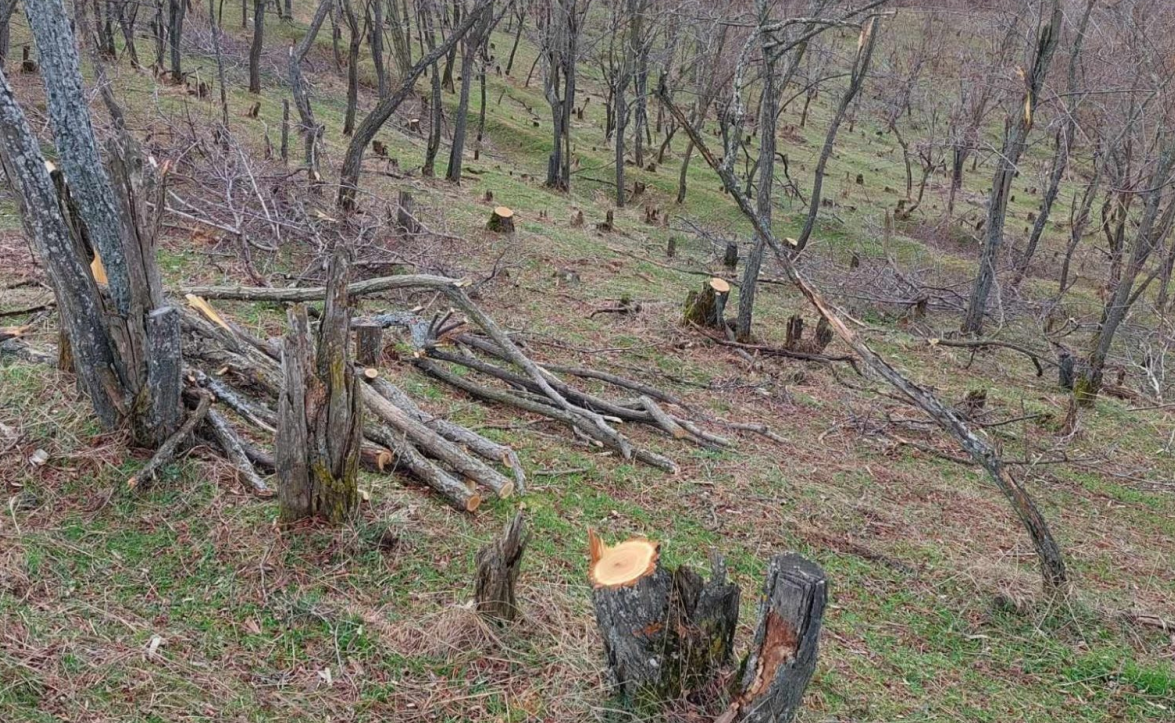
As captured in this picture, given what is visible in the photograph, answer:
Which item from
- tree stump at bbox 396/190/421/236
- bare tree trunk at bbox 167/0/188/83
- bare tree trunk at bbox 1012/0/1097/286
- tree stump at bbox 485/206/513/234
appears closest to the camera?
tree stump at bbox 396/190/421/236

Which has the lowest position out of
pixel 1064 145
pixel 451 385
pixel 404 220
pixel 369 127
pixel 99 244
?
pixel 451 385

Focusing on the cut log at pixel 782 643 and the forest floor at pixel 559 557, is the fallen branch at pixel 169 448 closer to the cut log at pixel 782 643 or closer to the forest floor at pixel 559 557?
the forest floor at pixel 559 557

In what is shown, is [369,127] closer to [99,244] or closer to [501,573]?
[99,244]

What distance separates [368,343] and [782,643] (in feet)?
14.8

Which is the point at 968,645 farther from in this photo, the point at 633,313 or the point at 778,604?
the point at 633,313

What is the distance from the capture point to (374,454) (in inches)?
189

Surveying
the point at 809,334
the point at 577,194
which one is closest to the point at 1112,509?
the point at 809,334

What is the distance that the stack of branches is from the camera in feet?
16.1

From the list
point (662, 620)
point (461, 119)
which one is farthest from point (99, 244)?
point (461, 119)

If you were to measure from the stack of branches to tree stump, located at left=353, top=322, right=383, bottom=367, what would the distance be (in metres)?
0.15

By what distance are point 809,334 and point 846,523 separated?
6.28 m

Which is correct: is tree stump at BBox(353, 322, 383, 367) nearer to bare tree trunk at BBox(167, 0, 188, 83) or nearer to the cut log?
the cut log

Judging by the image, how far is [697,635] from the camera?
10.4 feet

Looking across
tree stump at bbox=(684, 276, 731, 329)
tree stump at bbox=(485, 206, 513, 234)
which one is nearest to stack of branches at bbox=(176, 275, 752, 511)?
tree stump at bbox=(684, 276, 731, 329)
